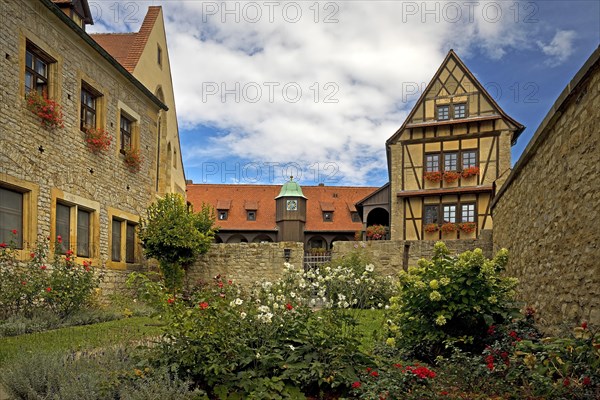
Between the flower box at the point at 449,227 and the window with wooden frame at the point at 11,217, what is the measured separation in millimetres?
14558

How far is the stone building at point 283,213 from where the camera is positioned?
31594 mm

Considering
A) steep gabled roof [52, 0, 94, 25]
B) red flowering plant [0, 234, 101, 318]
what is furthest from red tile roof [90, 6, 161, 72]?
red flowering plant [0, 234, 101, 318]

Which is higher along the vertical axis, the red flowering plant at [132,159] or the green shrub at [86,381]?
the red flowering plant at [132,159]

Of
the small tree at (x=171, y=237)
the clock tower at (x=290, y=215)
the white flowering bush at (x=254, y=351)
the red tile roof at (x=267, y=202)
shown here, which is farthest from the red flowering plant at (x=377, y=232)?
the white flowering bush at (x=254, y=351)

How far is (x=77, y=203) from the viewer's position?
12.0 m

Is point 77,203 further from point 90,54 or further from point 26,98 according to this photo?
point 90,54

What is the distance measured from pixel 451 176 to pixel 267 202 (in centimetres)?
1695

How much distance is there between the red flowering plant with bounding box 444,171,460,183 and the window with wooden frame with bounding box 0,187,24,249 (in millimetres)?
14662

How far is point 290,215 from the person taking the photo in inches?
1236

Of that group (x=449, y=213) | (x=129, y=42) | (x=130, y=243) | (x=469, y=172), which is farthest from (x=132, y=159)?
(x=469, y=172)

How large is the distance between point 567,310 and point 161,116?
52.4 feet

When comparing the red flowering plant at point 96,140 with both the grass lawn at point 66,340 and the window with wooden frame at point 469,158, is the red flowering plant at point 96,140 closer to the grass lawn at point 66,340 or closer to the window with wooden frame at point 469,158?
the grass lawn at point 66,340

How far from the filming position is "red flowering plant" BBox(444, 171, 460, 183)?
19.1 m

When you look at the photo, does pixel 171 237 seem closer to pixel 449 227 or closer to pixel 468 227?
pixel 449 227
